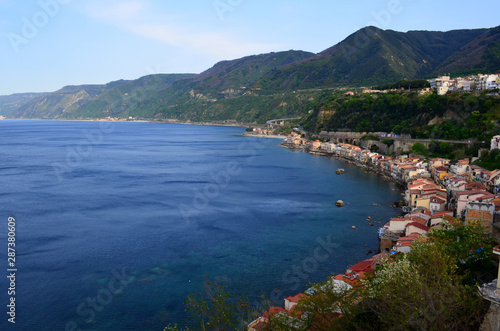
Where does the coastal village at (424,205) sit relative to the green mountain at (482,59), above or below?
below

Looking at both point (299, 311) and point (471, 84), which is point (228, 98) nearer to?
point (471, 84)

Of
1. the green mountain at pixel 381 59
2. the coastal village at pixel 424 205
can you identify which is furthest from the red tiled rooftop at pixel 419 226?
the green mountain at pixel 381 59

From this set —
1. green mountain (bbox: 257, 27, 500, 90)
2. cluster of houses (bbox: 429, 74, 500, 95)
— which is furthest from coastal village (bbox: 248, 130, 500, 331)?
green mountain (bbox: 257, 27, 500, 90)

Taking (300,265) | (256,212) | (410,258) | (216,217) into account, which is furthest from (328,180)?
(410,258)

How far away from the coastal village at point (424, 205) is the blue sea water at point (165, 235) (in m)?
1.30

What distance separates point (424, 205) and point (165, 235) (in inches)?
523

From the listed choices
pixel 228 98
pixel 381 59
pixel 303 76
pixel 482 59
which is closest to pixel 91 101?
pixel 228 98

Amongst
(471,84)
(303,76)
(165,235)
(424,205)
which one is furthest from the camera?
(303,76)

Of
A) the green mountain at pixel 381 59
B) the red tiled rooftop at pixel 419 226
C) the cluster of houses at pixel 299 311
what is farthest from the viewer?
the green mountain at pixel 381 59

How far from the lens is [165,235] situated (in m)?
18.6

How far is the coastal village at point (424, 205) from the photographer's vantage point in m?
11.2

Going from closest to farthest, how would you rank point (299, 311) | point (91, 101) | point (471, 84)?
1. point (299, 311)
2. point (471, 84)
3. point (91, 101)

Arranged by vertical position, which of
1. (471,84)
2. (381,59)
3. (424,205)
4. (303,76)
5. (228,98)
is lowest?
(424,205)

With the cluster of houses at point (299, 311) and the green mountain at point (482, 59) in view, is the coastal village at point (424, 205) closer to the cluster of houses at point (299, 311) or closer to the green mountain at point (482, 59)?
the cluster of houses at point (299, 311)
